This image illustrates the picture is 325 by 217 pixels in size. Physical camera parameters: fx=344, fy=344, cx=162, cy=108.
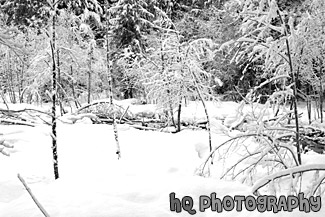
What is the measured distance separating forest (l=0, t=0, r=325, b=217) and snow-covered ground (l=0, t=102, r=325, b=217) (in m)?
0.03

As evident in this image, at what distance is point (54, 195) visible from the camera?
3906mm

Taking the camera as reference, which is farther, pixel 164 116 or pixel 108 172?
pixel 164 116

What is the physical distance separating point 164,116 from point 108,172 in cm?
1308

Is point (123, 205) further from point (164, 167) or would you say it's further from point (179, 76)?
point (179, 76)

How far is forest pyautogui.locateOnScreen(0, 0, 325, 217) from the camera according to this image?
12.3 feet

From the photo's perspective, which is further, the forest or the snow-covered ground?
the forest

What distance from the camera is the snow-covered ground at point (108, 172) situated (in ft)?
11.6

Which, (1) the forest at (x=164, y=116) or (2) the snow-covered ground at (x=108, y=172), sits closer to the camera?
(2) the snow-covered ground at (x=108, y=172)

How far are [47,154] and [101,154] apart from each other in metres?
2.06

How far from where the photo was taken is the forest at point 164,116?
3738mm

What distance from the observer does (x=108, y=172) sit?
21.9ft

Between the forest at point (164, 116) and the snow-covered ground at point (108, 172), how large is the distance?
0.09ft

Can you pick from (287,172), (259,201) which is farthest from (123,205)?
(287,172)

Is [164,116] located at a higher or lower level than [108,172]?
higher
